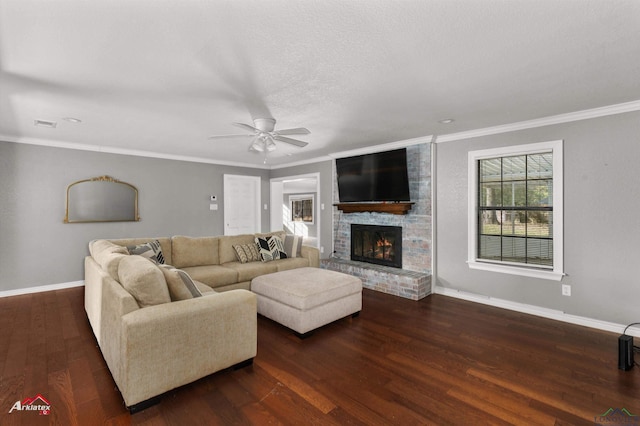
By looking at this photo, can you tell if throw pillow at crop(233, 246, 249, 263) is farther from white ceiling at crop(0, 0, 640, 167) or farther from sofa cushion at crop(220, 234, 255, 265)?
white ceiling at crop(0, 0, 640, 167)

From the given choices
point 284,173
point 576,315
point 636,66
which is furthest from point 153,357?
→ point 284,173

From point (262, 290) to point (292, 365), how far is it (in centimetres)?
111

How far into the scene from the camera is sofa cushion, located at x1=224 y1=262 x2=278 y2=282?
4.02 metres

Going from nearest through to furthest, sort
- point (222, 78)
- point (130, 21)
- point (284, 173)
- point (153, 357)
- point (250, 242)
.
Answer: point (130, 21), point (153, 357), point (222, 78), point (250, 242), point (284, 173)

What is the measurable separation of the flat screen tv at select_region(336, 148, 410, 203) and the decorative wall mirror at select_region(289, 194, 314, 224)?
16.2ft

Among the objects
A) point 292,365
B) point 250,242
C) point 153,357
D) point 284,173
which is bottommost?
point 292,365

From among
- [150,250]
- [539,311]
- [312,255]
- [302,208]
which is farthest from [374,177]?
[302,208]

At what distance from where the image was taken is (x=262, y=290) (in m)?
3.42

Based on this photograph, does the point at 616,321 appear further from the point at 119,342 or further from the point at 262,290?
the point at 119,342

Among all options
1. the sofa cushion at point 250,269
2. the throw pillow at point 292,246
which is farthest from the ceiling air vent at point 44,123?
the throw pillow at point 292,246

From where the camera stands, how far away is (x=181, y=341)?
205 centimetres

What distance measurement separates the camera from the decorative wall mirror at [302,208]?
34.6 feet

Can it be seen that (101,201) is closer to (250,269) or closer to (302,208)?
(250,269)

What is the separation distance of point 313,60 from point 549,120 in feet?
9.85
